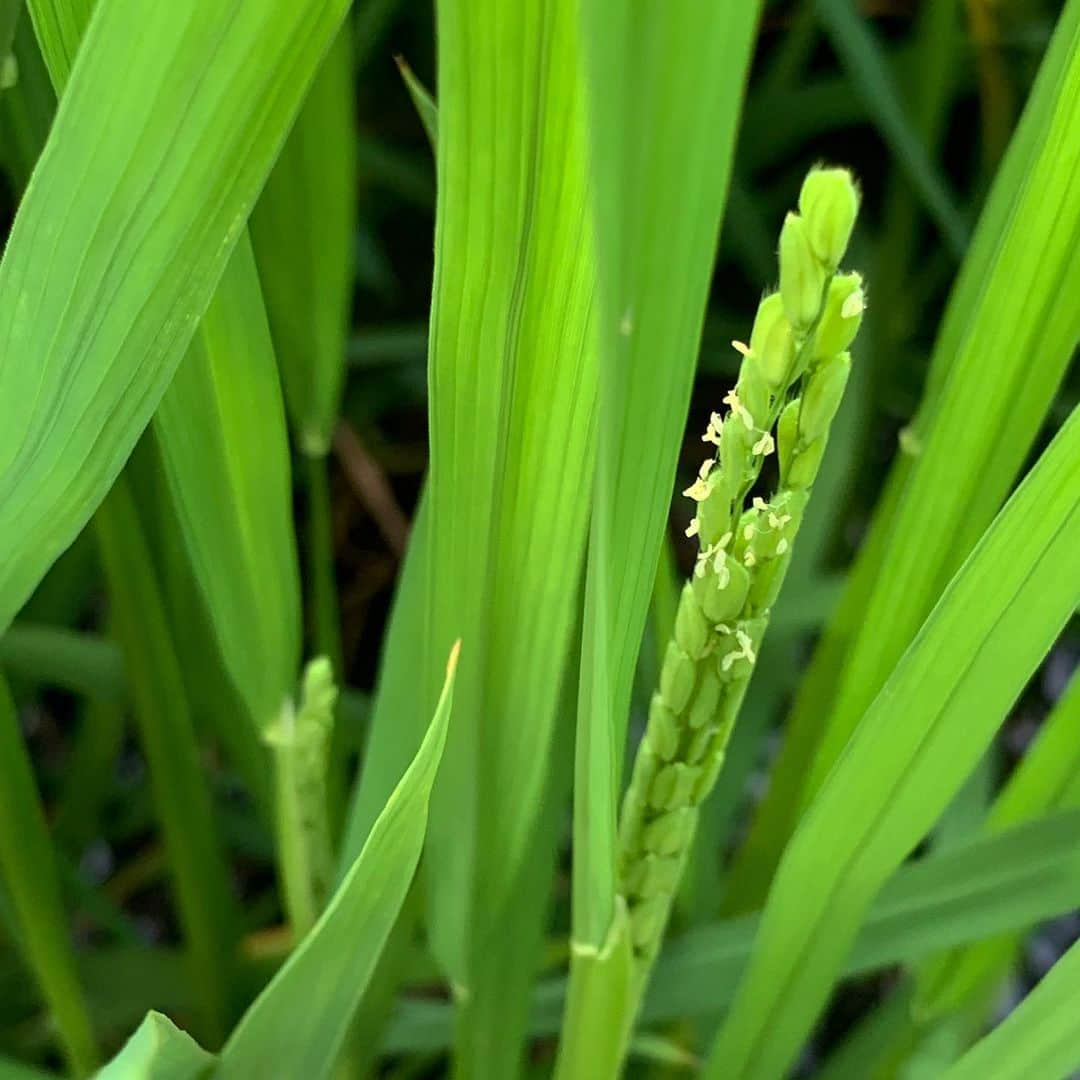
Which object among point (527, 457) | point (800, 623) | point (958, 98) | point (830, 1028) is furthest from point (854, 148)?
point (527, 457)

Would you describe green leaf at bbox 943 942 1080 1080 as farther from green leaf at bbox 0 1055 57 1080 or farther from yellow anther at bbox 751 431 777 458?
green leaf at bbox 0 1055 57 1080

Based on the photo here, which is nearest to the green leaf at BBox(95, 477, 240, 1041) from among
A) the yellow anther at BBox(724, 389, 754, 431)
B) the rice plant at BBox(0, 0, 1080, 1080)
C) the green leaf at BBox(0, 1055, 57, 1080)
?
the rice plant at BBox(0, 0, 1080, 1080)

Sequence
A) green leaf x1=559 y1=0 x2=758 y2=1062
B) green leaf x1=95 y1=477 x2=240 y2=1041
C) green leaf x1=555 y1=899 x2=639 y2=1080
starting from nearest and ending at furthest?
green leaf x1=559 y1=0 x2=758 y2=1062 < green leaf x1=555 y1=899 x2=639 y2=1080 < green leaf x1=95 y1=477 x2=240 y2=1041

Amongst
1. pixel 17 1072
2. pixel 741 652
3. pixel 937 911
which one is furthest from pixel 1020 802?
pixel 17 1072

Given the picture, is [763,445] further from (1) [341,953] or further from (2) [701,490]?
(1) [341,953]

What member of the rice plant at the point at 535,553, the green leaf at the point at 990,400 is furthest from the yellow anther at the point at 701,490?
the green leaf at the point at 990,400

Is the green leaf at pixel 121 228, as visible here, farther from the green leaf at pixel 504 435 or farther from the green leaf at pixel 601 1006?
the green leaf at pixel 601 1006
